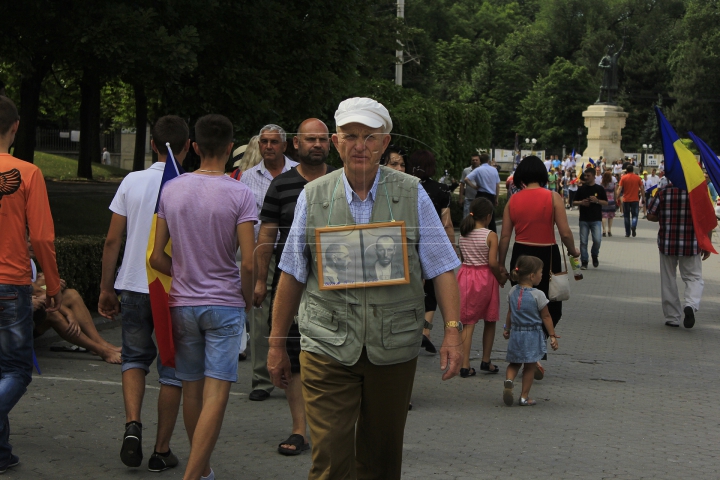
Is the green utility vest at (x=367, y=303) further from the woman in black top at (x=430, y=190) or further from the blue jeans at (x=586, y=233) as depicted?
the blue jeans at (x=586, y=233)

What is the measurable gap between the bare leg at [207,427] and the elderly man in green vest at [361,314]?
0.91 metres

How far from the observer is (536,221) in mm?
8086

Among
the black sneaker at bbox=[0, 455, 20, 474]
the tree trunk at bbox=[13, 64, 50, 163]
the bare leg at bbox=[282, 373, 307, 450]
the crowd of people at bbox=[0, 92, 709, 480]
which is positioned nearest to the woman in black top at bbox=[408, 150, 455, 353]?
the crowd of people at bbox=[0, 92, 709, 480]

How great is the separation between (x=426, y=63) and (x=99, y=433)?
189 ft

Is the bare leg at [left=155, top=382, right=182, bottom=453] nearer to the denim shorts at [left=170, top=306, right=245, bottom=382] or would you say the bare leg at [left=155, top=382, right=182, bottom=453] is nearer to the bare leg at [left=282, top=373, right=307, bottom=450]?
the denim shorts at [left=170, top=306, right=245, bottom=382]

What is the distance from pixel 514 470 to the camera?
5574 millimetres

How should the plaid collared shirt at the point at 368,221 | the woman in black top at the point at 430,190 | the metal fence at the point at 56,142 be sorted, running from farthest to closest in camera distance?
the metal fence at the point at 56,142
the woman in black top at the point at 430,190
the plaid collared shirt at the point at 368,221

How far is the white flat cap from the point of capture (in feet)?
12.6


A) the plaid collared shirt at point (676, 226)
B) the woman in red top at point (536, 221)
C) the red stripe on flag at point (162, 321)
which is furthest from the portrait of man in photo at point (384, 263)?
the plaid collared shirt at point (676, 226)

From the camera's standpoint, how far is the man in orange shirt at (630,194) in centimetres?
2483

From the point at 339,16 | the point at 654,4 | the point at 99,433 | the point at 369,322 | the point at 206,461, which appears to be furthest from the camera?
the point at 654,4

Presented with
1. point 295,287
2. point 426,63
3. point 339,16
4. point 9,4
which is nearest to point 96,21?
point 9,4

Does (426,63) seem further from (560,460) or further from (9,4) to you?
(560,460)

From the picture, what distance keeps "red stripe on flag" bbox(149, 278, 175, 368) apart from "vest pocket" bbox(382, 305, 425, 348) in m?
1.51
